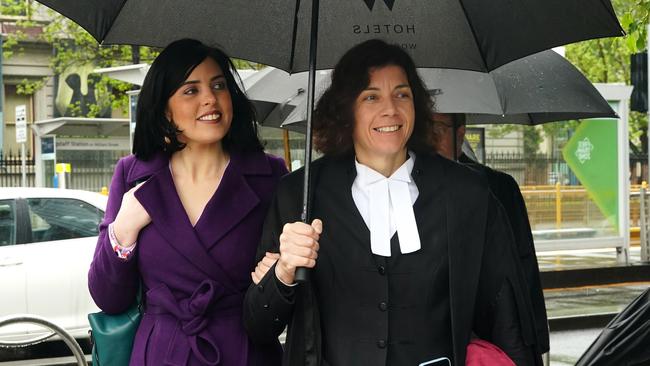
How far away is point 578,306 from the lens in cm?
1302

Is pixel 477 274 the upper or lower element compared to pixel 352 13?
lower

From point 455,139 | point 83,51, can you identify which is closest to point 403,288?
point 455,139

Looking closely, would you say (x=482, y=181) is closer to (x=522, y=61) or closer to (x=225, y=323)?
(x=225, y=323)

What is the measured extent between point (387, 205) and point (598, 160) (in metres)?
15.4

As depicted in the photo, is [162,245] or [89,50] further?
[89,50]

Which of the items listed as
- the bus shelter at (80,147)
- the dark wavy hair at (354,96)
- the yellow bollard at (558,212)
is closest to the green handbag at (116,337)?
the dark wavy hair at (354,96)

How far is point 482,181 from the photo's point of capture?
2.90 metres

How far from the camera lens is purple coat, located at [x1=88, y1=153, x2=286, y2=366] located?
300cm

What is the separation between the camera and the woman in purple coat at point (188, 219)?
3008 mm

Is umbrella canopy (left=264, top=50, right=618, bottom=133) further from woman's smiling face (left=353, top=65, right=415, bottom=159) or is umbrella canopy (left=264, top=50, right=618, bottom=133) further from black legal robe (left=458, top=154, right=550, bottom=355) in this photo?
woman's smiling face (left=353, top=65, right=415, bottom=159)

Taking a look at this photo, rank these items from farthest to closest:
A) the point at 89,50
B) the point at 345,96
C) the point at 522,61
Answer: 1. the point at 89,50
2. the point at 522,61
3. the point at 345,96

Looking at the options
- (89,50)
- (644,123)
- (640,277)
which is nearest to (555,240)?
(640,277)

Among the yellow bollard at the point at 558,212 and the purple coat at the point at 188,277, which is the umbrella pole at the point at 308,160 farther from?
the yellow bollard at the point at 558,212

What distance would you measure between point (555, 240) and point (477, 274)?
15178mm
